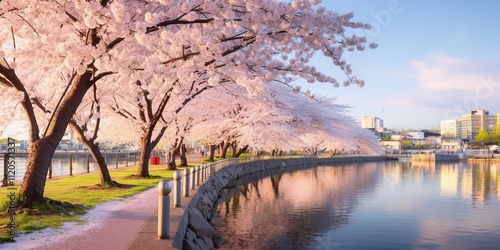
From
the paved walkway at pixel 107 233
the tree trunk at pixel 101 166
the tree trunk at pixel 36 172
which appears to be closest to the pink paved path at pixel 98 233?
the paved walkway at pixel 107 233

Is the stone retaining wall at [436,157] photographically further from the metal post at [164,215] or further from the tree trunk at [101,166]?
the metal post at [164,215]

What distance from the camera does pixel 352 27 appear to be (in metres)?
13.7

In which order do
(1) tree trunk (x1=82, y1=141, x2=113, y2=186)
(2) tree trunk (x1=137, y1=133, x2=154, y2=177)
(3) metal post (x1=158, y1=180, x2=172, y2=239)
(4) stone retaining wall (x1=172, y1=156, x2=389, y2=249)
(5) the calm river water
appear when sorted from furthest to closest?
(2) tree trunk (x1=137, y1=133, x2=154, y2=177) < (1) tree trunk (x1=82, y1=141, x2=113, y2=186) < (5) the calm river water < (4) stone retaining wall (x1=172, y1=156, x2=389, y2=249) < (3) metal post (x1=158, y1=180, x2=172, y2=239)

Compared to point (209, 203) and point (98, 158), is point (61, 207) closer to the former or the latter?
point (98, 158)

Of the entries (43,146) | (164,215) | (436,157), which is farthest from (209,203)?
(436,157)

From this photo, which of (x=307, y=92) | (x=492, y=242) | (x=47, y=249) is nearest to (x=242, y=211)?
(x=307, y=92)

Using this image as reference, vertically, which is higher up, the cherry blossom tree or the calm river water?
A: the cherry blossom tree

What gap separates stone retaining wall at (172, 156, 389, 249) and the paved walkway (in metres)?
0.46

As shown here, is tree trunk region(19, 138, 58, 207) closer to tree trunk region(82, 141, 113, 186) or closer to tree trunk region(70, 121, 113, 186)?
tree trunk region(70, 121, 113, 186)

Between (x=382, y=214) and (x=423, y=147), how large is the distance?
174 meters

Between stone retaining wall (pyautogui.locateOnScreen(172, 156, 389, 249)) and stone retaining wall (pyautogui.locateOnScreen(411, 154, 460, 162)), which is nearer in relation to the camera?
stone retaining wall (pyautogui.locateOnScreen(172, 156, 389, 249))

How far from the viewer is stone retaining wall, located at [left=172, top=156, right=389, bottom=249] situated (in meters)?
11.9

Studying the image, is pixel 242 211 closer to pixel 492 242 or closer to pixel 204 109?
pixel 492 242

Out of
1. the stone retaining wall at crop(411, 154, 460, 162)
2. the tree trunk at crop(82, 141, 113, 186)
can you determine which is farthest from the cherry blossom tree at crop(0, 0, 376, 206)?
the stone retaining wall at crop(411, 154, 460, 162)
